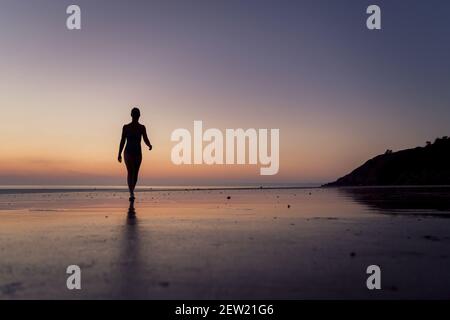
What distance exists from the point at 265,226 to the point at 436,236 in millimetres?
2381

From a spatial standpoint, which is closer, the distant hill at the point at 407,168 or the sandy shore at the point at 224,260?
the sandy shore at the point at 224,260

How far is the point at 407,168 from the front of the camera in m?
60.7

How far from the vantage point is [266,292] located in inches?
119

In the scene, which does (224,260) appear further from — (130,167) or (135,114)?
(135,114)

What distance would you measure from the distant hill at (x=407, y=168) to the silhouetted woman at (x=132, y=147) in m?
43.6

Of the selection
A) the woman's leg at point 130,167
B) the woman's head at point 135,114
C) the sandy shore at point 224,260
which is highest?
the woman's head at point 135,114

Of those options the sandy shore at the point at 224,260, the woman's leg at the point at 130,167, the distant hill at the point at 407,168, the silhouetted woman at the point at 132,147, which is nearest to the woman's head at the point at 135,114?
the silhouetted woman at the point at 132,147

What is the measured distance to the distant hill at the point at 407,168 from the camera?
53.7 meters

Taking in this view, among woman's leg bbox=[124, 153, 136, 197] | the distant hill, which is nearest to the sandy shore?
woman's leg bbox=[124, 153, 136, 197]

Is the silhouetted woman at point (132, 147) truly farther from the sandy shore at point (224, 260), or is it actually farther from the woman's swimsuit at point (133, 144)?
the sandy shore at point (224, 260)
